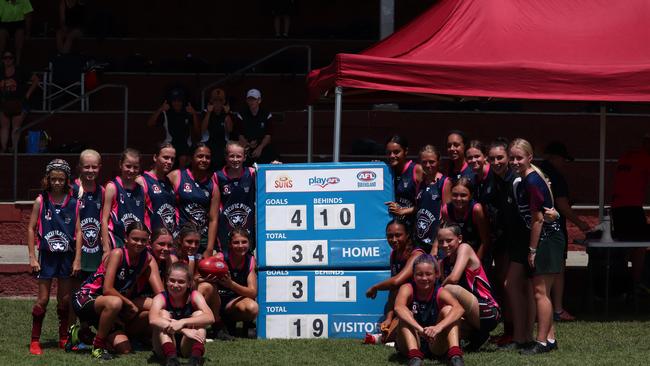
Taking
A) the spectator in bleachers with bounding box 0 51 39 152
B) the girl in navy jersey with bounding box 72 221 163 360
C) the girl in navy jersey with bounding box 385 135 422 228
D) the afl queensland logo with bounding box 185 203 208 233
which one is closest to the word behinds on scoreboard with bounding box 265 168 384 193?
the girl in navy jersey with bounding box 385 135 422 228

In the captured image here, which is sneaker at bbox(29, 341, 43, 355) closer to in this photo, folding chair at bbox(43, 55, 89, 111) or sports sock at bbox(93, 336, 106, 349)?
sports sock at bbox(93, 336, 106, 349)

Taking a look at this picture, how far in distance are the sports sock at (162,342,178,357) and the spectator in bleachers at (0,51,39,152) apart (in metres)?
7.76

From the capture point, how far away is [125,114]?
53.7ft

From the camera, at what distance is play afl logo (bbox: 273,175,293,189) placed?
1074cm

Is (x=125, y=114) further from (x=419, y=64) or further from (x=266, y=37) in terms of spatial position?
(x=419, y=64)

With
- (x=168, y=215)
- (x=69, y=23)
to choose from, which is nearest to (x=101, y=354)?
(x=168, y=215)

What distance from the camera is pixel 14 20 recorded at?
1917 centimetres

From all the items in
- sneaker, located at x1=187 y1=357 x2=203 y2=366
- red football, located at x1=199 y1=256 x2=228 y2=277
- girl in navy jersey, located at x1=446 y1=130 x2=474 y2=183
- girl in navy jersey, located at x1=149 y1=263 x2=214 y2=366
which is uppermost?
girl in navy jersey, located at x1=446 y1=130 x2=474 y2=183

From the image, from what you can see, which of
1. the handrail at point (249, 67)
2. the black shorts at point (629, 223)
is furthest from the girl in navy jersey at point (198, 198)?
the handrail at point (249, 67)

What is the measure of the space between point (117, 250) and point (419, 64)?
3087 millimetres

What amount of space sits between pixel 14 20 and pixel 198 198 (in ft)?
31.7

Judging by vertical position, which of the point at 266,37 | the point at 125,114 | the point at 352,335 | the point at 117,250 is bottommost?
the point at 352,335

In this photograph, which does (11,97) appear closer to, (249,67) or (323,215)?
(249,67)

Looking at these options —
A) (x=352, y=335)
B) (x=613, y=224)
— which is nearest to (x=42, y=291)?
(x=352, y=335)
